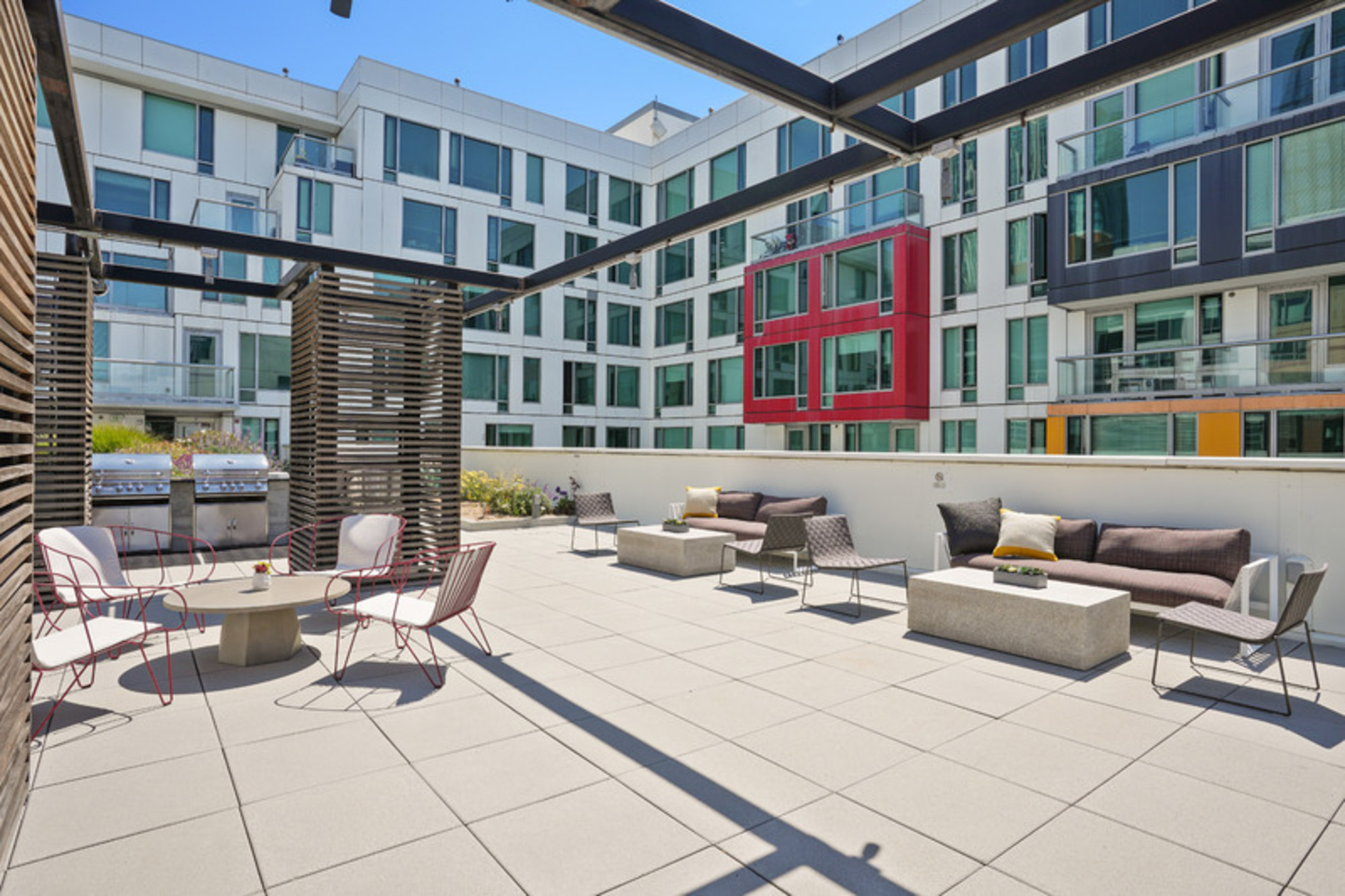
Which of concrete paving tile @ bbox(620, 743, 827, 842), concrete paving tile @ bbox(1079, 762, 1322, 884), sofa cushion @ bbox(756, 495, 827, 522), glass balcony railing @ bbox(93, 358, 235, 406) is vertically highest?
glass balcony railing @ bbox(93, 358, 235, 406)

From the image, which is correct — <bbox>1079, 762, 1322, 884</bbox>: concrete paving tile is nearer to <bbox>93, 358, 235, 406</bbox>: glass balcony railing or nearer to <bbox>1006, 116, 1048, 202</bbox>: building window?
<bbox>1006, 116, 1048, 202</bbox>: building window

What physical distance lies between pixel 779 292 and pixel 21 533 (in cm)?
2102

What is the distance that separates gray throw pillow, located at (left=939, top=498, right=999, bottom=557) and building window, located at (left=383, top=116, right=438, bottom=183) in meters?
21.5

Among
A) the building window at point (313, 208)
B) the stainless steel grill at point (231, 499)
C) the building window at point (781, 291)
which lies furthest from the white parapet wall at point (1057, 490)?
the building window at point (313, 208)

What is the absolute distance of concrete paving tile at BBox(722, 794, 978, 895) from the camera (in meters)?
2.61

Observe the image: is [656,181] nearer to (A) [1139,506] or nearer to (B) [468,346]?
(B) [468,346]

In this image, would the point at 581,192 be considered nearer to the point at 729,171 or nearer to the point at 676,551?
the point at 729,171

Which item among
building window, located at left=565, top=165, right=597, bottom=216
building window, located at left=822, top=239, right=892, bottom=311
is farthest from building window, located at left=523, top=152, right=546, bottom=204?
building window, located at left=822, top=239, right=892, bottom=311

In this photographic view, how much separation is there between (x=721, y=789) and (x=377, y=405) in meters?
6.44

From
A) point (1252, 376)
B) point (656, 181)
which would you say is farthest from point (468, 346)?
point (1252, 376)

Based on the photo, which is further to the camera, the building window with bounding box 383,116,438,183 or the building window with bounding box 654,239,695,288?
the building window with bounding box 654,239,695,288

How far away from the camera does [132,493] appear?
9234mm

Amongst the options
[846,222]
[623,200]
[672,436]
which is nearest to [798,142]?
[846,222]

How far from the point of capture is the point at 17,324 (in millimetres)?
3135
